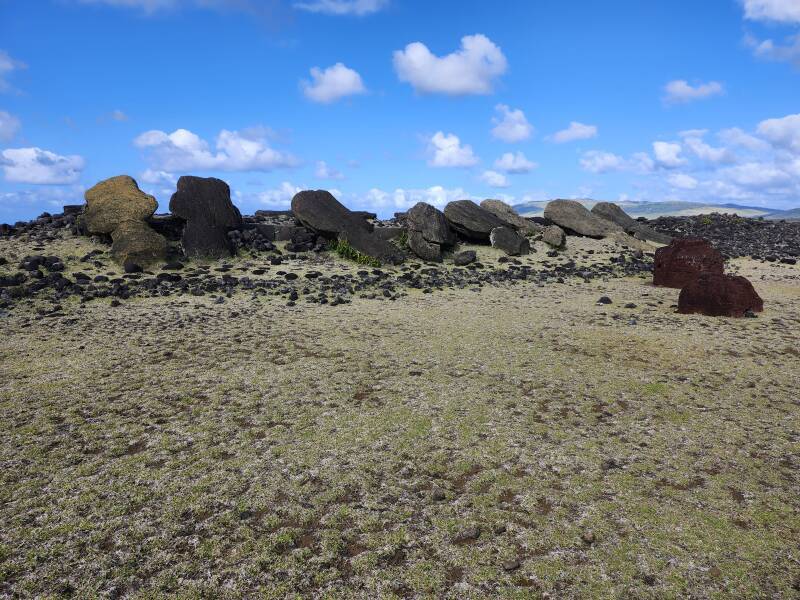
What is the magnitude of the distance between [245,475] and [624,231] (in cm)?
3197

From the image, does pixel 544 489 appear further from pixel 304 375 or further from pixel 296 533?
pixel 304 375

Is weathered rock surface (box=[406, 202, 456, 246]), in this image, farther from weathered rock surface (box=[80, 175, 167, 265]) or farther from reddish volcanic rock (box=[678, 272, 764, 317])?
reddish volcanic rock (box=[678, 272, 764, 317])

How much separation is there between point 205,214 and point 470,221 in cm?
1245

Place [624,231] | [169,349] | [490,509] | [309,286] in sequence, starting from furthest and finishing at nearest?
[624,231]
[309,286]
[169,349]
[490,509]

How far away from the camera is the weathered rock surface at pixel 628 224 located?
3300cm

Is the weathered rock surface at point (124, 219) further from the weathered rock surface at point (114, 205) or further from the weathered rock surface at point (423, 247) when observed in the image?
the weathered rock surface at point (423, 247)

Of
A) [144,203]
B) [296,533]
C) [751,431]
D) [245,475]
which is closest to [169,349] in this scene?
[245,475]

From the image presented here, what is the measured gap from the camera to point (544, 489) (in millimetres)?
5672

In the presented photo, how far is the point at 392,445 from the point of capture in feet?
21.8

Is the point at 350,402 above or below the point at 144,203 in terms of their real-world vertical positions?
below

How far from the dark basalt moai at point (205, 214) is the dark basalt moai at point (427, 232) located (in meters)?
7.97

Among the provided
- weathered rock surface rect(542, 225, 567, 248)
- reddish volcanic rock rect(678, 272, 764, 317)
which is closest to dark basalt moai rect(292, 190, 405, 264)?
weathered rock surface rect(542, 225, 567, 248)

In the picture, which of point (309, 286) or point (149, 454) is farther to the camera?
point (309, 286)

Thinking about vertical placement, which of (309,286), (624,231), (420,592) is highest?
(624,231)
